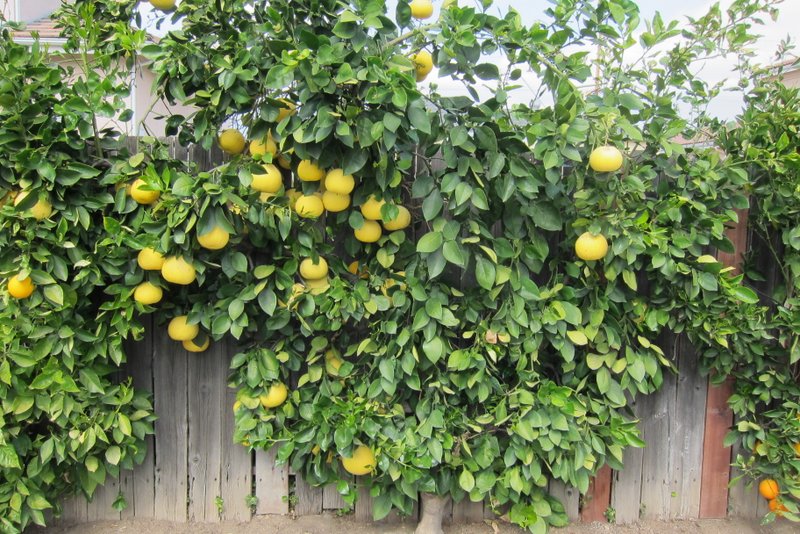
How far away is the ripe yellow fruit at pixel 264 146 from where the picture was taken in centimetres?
215

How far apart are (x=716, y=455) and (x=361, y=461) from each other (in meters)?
1.87

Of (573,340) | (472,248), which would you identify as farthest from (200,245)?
(573,340)

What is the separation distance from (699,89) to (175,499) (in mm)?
3160

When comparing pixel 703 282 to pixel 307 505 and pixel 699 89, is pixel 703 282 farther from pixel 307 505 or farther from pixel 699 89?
pixel 307 505

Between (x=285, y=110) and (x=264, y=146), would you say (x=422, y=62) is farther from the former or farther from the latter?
(x=264, y=146)

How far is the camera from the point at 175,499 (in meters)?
2.69

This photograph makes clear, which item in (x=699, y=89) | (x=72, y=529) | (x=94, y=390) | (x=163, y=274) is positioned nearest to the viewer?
(x=163, y=274)

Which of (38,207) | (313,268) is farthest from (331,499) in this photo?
(38,207)

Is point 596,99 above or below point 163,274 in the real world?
above

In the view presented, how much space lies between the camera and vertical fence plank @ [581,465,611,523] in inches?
110

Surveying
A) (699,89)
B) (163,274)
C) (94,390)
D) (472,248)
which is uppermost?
(699,89)

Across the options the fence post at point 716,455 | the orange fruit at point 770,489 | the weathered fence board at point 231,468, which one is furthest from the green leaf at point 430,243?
the orange fruit at point 770,489

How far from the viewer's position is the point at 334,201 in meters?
2.20

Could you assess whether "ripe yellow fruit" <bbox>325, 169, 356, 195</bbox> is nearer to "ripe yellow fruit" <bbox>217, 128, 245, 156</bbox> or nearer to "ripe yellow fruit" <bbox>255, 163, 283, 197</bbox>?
"ripe yellow fruit" <bbox>255, 163, 283, 197</bbox>
